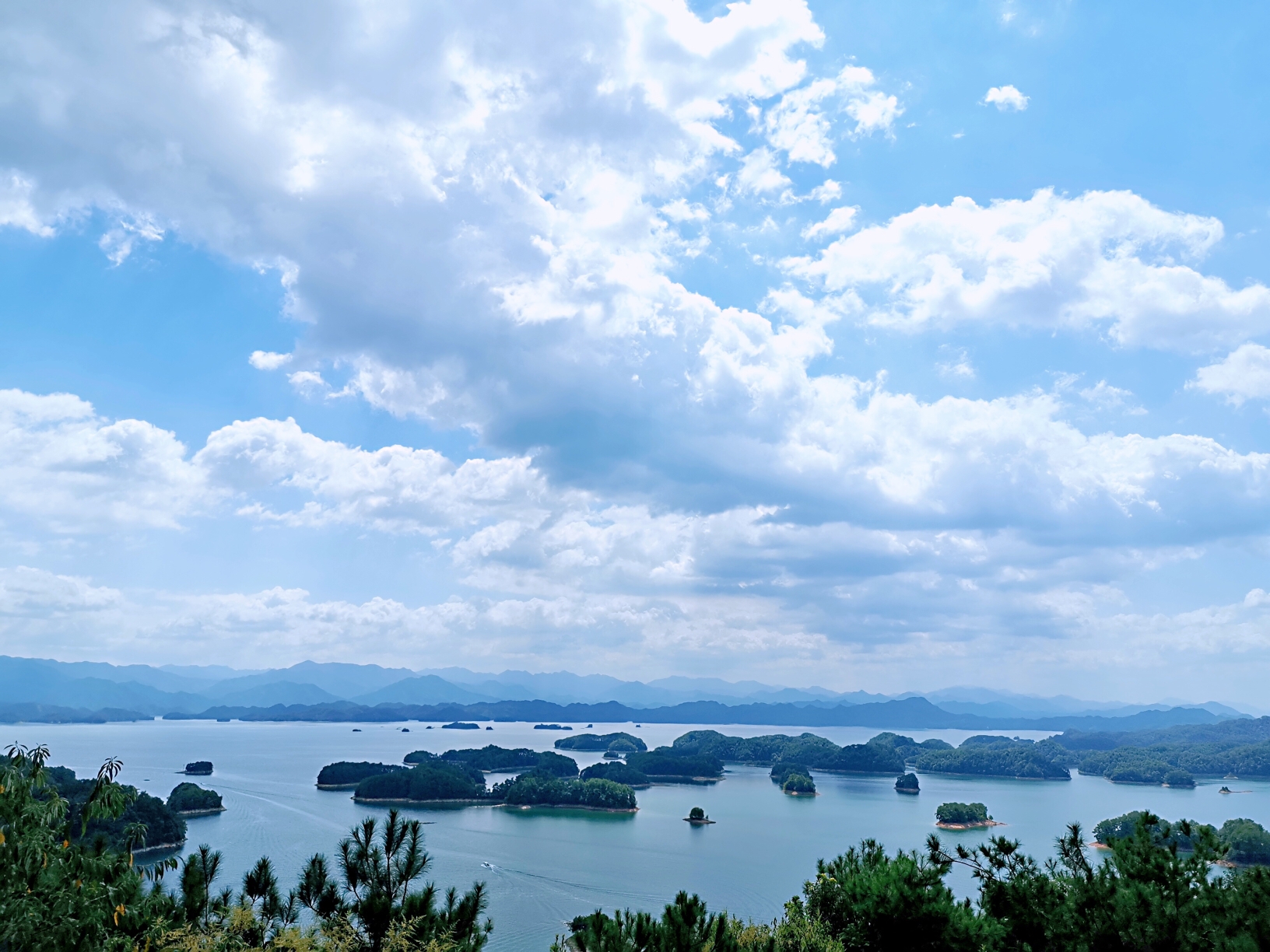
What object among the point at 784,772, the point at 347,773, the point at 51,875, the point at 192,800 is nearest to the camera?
the point at 51,875

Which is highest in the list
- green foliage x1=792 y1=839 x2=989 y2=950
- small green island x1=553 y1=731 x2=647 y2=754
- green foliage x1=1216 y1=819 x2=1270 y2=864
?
green foliage x1=792 y1=839 x2=989 y2=950

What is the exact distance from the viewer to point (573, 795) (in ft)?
215

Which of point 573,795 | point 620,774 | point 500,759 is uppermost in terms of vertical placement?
point 573,795

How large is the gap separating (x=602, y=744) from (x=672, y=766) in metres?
39.7

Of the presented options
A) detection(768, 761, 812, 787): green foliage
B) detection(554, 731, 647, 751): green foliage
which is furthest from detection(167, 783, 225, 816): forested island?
detection(554, 731, 647, 751): green foliage

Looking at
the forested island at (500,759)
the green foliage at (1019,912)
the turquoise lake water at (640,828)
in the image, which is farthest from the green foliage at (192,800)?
the green foliage at (1019,912)

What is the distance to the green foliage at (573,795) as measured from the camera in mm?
64688

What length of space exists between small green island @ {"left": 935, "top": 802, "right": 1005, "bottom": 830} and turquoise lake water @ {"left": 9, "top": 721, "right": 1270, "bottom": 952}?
974 millimetres

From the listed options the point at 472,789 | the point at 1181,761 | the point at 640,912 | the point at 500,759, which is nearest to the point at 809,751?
the point at 500,759

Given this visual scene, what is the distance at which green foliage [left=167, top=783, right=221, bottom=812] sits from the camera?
2111 inches

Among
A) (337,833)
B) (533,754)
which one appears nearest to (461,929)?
(337,833)

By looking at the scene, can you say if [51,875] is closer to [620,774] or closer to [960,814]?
[960,814]

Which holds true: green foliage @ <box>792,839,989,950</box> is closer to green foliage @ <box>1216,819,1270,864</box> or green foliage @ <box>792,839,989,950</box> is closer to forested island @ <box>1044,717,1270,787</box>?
green foliage @ <box>1216,819,1270,864</box>

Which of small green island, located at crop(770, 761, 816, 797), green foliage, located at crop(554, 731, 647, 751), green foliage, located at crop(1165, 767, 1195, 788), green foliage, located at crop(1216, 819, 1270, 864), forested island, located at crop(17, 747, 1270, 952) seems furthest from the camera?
green foliage, located at crop(554, 731, 647, 751)
